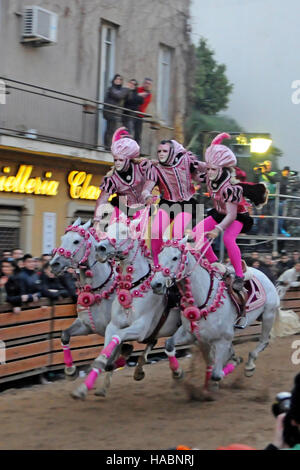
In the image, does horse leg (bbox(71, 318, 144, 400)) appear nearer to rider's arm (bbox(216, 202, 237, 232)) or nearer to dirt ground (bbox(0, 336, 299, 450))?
dirt ground (bbox(0, 336, 299, 450))

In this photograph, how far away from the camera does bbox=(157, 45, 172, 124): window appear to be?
752 inches

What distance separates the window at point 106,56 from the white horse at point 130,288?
9030mm

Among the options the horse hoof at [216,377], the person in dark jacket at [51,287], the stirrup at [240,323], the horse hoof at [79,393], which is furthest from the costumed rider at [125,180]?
the horse hoof at [79,393]

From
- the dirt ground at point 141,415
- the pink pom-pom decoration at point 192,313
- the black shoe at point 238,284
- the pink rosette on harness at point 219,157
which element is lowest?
the dirt ground at point 141,415

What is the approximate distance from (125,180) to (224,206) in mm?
1201

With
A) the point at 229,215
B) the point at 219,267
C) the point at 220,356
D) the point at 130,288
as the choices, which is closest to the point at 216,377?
the point at 220,356

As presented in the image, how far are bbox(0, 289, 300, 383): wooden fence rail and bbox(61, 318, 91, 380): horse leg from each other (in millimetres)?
758

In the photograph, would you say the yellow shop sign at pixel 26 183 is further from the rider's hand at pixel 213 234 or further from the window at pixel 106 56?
the rider's hand at pixel 213 234

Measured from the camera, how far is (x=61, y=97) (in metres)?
15.6

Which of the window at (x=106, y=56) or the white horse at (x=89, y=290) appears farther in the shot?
the window at (x=106, y=56)

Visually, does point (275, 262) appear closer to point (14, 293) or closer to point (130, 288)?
point (14, 293)

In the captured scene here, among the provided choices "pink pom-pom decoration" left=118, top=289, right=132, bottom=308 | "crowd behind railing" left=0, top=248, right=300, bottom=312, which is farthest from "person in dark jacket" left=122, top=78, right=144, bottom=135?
"pink pom-pom decoration" left=118, top=289, right=132, bottom=308

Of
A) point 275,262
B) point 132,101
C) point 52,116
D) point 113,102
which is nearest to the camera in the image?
point 52,116

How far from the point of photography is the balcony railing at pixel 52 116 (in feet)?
46.4
